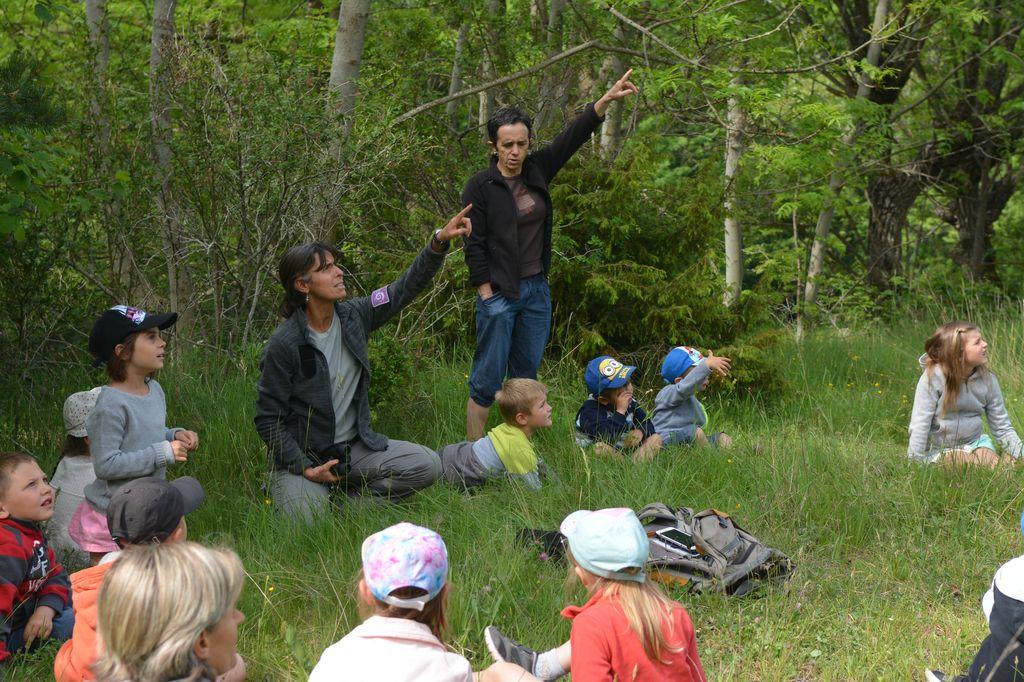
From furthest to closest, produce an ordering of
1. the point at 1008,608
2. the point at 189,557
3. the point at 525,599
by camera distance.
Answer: the point at 525,599 → the point at 1008,608 → the point at 189,557

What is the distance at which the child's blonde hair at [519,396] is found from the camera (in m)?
5.36

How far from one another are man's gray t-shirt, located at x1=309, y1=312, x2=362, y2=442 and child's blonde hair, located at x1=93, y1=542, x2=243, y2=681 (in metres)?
2.69

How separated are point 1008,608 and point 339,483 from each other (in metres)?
3.17

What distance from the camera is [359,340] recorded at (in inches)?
207

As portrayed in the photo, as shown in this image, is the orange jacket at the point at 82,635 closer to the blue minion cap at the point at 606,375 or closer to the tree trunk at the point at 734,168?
the blue minion cap at the point at 606,375

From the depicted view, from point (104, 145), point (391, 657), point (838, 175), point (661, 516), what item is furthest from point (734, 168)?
point (391, 657)

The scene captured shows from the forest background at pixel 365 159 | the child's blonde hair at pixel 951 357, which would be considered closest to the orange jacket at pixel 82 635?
the forest background at pixel 365 159

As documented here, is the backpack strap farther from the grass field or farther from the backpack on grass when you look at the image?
the grass field

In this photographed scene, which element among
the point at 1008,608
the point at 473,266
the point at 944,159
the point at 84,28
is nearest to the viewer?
the point at 1008,608

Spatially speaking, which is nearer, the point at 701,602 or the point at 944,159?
the point at 701,602

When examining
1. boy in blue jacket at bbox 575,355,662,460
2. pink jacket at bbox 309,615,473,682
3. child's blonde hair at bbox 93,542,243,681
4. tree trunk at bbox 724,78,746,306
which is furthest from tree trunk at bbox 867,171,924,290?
child's blonde hair at bbox 93,542,243,681

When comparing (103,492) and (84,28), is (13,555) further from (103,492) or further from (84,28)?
(84,28)

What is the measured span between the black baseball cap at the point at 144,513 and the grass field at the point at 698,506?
62 centimetres

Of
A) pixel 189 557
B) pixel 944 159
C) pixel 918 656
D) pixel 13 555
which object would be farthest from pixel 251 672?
pixel 944 159
